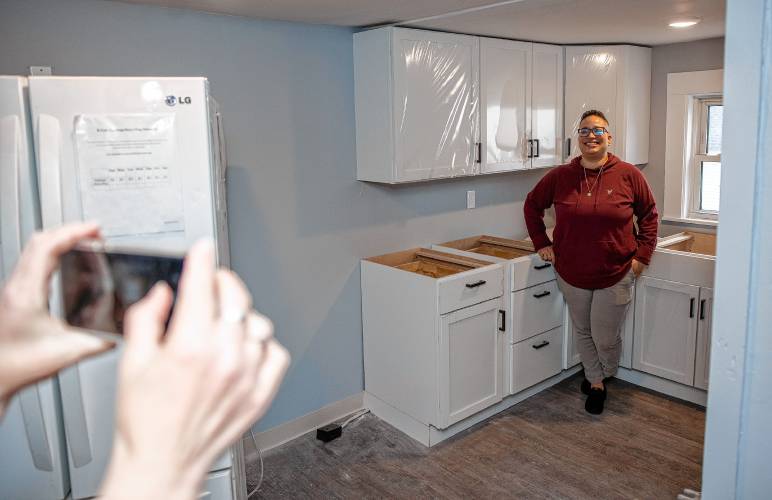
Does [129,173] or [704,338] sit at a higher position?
[129,173]

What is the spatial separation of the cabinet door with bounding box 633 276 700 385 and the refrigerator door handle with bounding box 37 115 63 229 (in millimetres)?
2945

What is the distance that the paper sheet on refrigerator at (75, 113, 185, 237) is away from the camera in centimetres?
176

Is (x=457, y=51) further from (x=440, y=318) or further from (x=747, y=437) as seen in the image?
A: (x=747, y=437)

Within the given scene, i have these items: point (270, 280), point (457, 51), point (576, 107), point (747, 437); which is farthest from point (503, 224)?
point (747, 437)

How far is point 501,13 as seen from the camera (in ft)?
9.30

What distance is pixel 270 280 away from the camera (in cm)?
307

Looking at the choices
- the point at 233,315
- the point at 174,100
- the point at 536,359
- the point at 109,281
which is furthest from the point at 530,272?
the point at 233,315

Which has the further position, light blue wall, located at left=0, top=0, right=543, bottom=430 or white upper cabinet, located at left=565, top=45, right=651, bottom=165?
white upper cabinet, located at left=565, top=45, right=651, bottom=165

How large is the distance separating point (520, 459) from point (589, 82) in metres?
2.38

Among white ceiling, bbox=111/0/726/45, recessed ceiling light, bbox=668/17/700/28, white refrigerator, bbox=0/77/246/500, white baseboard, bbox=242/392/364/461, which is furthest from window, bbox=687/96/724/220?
white refrigerator, bbox=0/77/246/500

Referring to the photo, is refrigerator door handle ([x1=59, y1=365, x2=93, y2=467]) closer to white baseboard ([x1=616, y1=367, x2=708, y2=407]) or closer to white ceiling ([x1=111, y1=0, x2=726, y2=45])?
white ceiling ([x1=111, y1=0, x2=726, y2=45])

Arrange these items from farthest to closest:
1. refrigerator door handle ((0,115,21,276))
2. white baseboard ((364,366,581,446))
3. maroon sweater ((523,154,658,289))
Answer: maroon sweater ((523,154,658,289)) → white baseboard ((364,366,581,446)) → refrigerator door handle ((0,115,21,276))

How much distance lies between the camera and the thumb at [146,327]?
511 millimetres

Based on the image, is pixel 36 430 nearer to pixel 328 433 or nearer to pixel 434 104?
pixel 328 433
